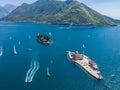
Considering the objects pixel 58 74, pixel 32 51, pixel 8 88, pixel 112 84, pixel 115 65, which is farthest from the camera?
pixel 32 51

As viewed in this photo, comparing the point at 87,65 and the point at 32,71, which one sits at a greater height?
the point at 32,71

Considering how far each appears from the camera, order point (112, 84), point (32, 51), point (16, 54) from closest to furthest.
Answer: point (112, 84), point (16, 54), point (32, 51)

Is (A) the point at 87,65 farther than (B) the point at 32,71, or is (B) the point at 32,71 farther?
(A) the point at 87,65

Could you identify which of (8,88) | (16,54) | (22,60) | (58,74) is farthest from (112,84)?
(16,54)

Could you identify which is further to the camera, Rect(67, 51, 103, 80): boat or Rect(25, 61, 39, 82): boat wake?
Rect(67, 51, 103, 80): boat

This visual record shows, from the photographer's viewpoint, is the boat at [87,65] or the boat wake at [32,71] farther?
the boat at [87,65]

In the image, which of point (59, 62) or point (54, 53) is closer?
point (59, 62)

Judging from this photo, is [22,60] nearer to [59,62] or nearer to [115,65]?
[59,62]
